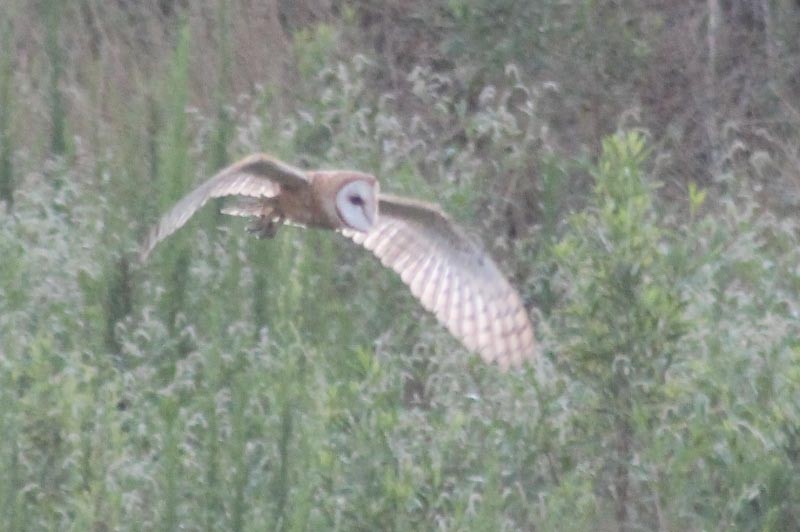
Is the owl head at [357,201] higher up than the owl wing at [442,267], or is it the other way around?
the owl head at [357,201]

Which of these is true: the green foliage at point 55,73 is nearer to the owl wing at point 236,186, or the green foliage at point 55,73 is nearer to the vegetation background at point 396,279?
the vegetation background at point 396,279

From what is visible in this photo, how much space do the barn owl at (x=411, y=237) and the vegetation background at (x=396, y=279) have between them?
0.48 ft

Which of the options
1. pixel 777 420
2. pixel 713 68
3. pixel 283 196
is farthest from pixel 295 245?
pixel 713 68

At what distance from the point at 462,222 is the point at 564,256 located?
1.91 m

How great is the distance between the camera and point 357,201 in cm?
573

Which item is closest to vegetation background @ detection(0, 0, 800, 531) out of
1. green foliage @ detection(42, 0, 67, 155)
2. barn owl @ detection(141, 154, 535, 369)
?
green foliage @ detection(42, 0, 67, 155)

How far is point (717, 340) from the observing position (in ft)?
17.8

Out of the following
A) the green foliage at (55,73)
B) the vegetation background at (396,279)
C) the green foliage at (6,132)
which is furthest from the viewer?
the green foliage at (55,73)

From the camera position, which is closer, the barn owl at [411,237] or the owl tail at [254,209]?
the barn owl at [411,237]

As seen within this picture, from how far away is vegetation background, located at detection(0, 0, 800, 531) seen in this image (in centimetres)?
481

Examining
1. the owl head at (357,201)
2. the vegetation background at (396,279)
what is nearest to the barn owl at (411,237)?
the owl head at (357,201)

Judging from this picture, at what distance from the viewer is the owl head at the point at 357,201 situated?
5.71m

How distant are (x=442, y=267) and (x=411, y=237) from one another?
0.46 ft

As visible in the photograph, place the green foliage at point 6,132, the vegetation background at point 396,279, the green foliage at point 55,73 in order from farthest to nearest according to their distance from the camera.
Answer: the green foliage at point 55,73 → the green foliage at point 6,132 → the vegetation background at point 396,279
